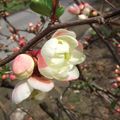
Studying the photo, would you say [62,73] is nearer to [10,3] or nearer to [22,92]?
[22,92]

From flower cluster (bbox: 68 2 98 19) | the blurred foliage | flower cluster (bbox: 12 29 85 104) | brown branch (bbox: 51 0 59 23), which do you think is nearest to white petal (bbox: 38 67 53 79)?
flower cluster (bbox: 12 29 85 104)

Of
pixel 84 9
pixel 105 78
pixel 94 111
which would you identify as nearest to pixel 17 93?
pixel 84 9

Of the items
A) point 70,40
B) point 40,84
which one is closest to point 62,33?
point 70,40

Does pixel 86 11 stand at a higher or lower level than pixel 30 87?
lower

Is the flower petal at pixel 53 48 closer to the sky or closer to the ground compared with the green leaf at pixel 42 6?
closer to the ground

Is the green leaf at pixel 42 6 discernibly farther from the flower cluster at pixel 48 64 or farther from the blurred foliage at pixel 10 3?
the blurred foliage at pixel 10 3

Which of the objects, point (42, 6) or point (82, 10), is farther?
point (82, 10)

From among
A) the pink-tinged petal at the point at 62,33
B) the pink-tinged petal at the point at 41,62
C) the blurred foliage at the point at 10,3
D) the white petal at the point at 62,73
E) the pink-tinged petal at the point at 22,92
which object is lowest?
the blurred foliage at the point at 10,3

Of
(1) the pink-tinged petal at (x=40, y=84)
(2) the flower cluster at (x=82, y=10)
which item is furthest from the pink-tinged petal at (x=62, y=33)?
(2) the flower cluster at (x=82, y=10)
